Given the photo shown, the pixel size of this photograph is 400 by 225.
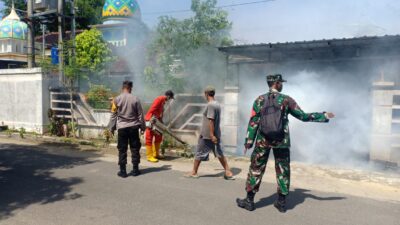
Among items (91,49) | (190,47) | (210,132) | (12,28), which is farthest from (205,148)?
(12,28)

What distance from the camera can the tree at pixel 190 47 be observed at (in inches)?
510

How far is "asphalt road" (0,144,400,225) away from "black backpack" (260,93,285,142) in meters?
1.08

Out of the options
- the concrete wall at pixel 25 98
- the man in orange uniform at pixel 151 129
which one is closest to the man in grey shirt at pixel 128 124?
the man in orange uniform at pixel 151 129

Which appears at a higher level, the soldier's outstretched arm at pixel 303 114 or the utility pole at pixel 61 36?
the utility pole at pixel 61 36

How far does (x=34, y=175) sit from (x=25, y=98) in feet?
23.3

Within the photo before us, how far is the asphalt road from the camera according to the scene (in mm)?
4523

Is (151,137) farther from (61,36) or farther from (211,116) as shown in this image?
(61,36)

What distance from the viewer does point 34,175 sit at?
6816mm

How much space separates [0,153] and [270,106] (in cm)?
780

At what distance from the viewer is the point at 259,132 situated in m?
4.92

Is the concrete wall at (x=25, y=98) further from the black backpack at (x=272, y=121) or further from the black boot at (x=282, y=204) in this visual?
the black boot at (x=282, y=204)

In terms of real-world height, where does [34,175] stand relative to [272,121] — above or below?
below

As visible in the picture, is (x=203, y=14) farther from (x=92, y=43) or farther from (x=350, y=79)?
(x=92, y=43)

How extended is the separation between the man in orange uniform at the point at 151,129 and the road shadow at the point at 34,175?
1.47 m
